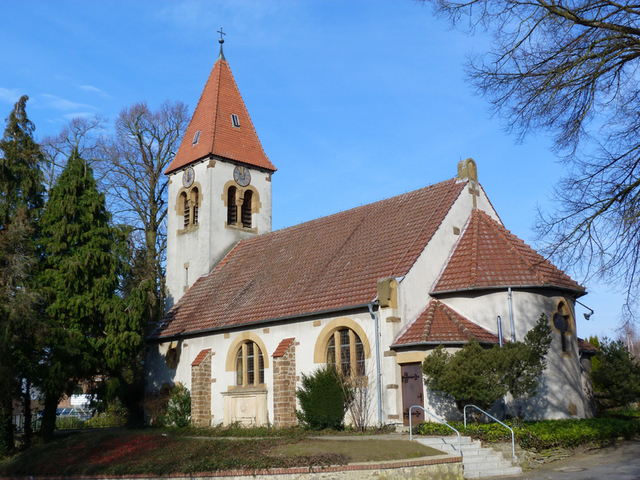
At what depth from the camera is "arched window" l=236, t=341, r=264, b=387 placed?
2277 centimetres

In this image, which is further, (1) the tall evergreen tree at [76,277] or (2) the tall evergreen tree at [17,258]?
(1) the tall evergreen tree at [76,277]

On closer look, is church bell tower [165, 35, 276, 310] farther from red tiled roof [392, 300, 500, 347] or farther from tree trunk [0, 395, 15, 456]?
red tiled roof [392, 300, 500, 347]

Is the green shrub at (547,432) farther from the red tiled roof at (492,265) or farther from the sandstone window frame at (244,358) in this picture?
the sandstone window frame at (244,358)

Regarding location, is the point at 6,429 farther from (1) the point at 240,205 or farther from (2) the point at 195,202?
(1) the point at 240,205

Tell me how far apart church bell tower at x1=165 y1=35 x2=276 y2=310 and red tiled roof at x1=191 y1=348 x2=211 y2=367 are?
5.77m

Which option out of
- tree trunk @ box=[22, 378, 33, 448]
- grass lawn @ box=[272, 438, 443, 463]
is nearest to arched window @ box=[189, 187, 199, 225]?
tree trunk @ box=[22, 378, 33, 448]

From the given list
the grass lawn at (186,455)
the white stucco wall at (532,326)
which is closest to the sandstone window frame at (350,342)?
the white stucco wall at (532,326)

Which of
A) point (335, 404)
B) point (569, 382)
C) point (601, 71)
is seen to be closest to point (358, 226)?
point (335, 404)

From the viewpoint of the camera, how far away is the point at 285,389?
20594mm

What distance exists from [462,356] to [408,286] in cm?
393

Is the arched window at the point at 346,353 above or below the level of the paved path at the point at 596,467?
above

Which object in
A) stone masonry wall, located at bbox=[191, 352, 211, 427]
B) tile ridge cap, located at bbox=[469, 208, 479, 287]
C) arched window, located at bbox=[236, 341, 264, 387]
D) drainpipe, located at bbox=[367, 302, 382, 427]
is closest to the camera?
drainpipe, located at bbox=[367, 302, 382, 427]

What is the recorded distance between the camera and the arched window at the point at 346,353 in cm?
1947

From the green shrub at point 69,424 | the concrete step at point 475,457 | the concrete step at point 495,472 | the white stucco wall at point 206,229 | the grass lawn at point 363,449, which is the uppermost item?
the white stucco wall at point 206,229
